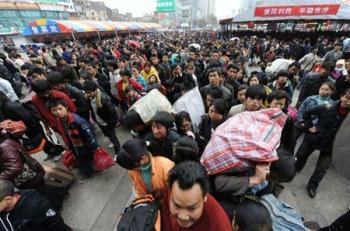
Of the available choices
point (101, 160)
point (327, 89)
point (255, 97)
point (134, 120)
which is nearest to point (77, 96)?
point (101, 160)

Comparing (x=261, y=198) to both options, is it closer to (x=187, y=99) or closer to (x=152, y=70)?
(x=187, y=99)

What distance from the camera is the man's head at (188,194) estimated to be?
38.2 inches

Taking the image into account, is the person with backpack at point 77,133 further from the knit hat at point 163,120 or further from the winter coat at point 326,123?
the winter coat at point 326,123

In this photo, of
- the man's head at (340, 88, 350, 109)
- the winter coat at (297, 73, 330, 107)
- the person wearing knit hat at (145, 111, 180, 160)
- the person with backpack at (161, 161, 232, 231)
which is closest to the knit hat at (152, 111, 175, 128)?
the person wearing knit hat at (145, 111, 180, 160)

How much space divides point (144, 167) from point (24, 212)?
3.55 feet

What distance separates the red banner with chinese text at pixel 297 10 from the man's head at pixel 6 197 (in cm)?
1221

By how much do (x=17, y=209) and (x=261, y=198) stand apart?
2010 mm

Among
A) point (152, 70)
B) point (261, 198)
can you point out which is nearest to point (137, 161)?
point (261, 198)

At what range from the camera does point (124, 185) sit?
115 inches

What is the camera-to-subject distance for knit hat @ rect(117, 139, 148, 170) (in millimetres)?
1410

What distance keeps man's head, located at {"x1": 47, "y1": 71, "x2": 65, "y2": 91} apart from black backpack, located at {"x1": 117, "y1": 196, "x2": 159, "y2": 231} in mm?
2732

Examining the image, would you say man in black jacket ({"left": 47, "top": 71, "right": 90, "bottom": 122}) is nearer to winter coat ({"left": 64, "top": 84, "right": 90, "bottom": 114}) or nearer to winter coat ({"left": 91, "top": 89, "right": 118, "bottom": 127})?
winter coat ({"left": 64, "top": 84, "right": 90, "bottom": 114})

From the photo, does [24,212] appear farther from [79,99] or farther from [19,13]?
[19,13]

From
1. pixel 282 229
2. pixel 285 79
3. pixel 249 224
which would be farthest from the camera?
pixel 285 79
